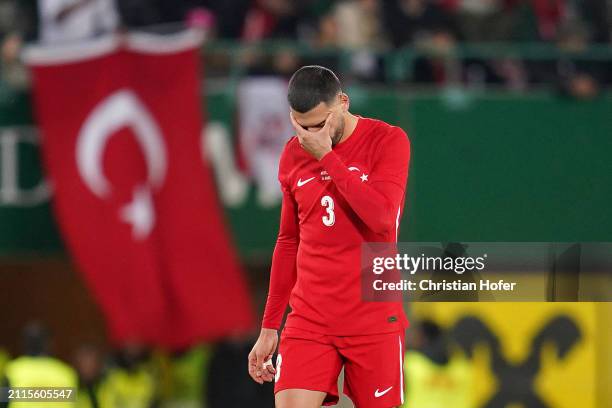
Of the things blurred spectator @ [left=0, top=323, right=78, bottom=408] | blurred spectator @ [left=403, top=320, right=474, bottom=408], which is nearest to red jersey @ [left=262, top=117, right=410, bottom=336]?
blurred spectator @ [left=0, top=323, right=78, bottom=408]

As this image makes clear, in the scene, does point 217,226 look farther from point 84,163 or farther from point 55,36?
point 55,36

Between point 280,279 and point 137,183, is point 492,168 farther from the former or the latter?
point 280,279

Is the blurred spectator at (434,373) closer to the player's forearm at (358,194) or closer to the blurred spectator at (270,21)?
the player's forearm at (358,194)

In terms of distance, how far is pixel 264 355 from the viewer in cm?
514

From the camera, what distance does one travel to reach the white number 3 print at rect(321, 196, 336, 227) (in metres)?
4.89

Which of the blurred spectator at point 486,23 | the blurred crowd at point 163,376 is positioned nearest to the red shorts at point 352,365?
the blurred crowd at point 163,376

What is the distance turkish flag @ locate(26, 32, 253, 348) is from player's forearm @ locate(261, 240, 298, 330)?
5.74 metres

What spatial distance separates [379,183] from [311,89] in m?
0.46

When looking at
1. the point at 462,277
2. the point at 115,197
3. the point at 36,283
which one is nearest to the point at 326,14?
the point at 115,197

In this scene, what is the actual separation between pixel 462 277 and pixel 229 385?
6799mm

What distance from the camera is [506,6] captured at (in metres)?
12.8

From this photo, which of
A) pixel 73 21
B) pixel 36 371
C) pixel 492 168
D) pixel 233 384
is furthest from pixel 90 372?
pixel 492 168

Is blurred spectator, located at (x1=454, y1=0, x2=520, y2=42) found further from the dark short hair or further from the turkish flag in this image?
the dark short hair

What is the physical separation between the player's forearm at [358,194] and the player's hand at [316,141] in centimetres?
3
